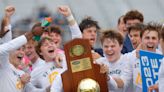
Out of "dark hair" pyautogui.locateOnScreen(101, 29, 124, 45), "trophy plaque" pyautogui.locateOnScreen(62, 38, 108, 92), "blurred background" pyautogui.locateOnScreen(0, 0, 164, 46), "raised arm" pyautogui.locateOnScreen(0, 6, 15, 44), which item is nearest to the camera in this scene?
"trophy plaque" pyautogui.locateOnScreen(62, 38, 108, 92)

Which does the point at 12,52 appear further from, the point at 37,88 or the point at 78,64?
the point at 78,64

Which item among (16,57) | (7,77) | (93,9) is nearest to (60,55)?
(16,57)

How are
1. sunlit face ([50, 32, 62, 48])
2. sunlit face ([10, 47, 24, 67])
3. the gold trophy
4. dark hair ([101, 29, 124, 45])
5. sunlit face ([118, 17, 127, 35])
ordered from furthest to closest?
sunlit face ([118, 17, 127, 35]), sunlit face ([50, 32, 62, 48]), sunlit face ([10, 47, 24, 67]), dark hair ([101, 29, 124, 45]), the gold trophy

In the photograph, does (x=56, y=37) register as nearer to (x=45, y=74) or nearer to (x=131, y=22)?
(x=45, y=74)

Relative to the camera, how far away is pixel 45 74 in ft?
28.2

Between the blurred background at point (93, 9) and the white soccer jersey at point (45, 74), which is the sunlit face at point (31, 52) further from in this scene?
the blurred background at point (93, 9)

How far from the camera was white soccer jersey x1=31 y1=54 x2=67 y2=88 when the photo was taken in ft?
28.0

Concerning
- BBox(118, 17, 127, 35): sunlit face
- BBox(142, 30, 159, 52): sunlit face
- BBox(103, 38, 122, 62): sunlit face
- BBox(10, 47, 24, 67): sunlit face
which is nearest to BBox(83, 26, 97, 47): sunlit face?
BBox(118, 17, 127, 35): sunlit face

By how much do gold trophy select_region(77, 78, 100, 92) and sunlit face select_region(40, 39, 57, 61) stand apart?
121 centimetres

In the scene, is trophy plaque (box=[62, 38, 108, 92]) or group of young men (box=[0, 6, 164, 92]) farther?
group of young men (box=[0, 6, 164, 92])

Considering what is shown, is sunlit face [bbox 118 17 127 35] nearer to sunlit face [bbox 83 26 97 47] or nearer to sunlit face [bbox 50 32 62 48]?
sunlit face [bbox 83 26 97 47]

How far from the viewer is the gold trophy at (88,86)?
7.31m

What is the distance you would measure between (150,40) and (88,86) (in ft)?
3.60

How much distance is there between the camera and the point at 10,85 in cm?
823
